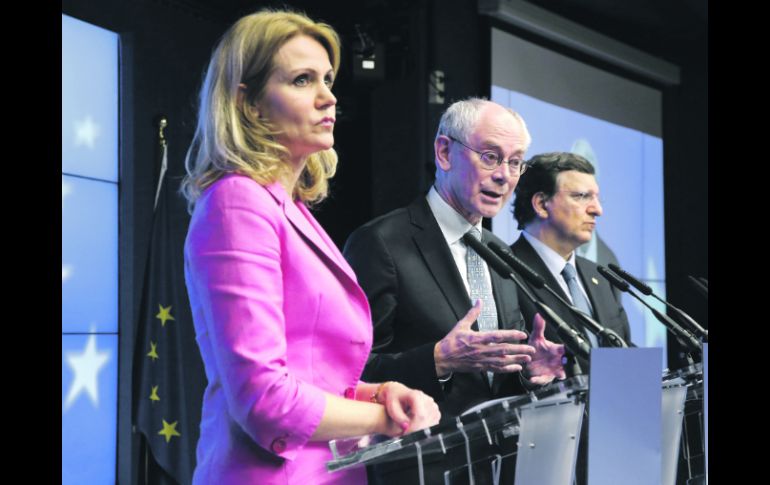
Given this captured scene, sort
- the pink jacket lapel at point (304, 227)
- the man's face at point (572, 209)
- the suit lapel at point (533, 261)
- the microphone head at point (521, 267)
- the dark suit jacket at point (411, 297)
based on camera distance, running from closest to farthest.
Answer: the pink jacket lapel at point (304, 227), the microphone head at point (521, 267), the dark suit jacket at point (411, 297), the suit lapel at point (533, 261), the man's face at point (572, 209)

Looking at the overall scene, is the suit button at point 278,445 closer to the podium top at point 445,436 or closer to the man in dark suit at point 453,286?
the podium top at point 445,436

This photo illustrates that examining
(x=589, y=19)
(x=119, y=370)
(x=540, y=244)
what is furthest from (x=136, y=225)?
(x=589, y=19)

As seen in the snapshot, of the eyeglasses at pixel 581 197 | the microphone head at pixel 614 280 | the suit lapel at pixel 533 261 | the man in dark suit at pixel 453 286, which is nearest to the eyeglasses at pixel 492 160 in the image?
the man in dark suit at pixel 453 286

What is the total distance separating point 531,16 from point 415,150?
1.45 metres

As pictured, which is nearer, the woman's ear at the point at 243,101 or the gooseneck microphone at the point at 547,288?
the woman's ear at the point at 243,101

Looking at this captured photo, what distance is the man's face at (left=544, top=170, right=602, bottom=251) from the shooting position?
13.3ft

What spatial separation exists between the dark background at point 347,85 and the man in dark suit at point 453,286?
5.94 ft

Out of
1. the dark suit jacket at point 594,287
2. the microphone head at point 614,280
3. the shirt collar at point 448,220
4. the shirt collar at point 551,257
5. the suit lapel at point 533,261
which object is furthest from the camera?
the shirt collar at point 551,257

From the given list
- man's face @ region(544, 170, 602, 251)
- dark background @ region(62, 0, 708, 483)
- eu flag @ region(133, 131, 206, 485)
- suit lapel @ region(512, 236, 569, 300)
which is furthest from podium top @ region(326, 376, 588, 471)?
dark background @ region(62, 0, 708, 483)

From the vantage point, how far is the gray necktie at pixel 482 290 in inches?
106

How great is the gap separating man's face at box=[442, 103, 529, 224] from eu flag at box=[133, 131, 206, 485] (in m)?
2.07

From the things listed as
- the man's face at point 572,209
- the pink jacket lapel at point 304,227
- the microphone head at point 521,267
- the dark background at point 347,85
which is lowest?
the microphone head at point 521,267

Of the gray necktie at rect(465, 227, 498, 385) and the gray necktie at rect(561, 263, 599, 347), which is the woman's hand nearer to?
the gray necktie at rect(465, 227, 498, 385)

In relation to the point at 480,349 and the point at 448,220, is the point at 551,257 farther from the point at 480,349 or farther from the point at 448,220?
the point at 480,349
